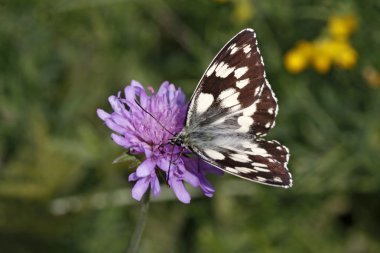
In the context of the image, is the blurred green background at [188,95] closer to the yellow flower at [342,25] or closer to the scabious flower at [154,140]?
the yellow flower at [342,25]

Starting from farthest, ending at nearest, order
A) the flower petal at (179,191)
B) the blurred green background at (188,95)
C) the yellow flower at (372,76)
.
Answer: the yellow flower at (372,76) → the blurred green background at (188,95) → the flower petal at (179,191)

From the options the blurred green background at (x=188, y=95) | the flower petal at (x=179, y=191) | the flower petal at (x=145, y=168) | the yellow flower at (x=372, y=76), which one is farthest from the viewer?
the yellow flower at (x=372, y=76)

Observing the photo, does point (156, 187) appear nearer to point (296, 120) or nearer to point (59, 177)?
point (59, 177)

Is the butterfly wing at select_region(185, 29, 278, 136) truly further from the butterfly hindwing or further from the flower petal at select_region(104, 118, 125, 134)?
the flower petal at select_region(104, 118, 125, 134)

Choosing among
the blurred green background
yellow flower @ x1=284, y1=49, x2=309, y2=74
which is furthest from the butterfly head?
yellow flower @ x1=284, y1=49, x2=309, y2=74

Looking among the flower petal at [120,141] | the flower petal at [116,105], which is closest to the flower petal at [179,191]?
the flower petal at [120,141]

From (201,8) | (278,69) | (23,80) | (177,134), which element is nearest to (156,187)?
(177,134)

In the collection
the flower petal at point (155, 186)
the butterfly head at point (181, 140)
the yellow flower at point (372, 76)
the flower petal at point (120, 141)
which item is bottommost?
the flower petal at point (155, 186)
